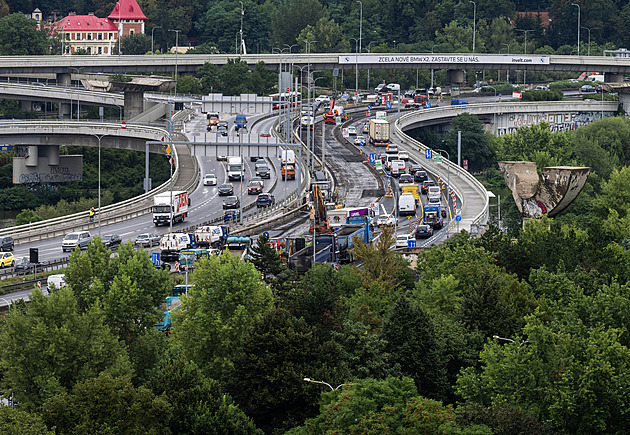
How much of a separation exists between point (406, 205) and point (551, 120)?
79.7m

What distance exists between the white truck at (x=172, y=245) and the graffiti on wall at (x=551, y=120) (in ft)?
308

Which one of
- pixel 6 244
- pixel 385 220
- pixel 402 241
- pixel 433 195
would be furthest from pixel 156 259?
pixel 433 195

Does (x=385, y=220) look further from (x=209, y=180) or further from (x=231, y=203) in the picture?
(x=209, y=180)

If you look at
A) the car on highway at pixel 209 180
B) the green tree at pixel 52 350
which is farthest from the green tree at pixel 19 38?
the green tree at pixel 52 350

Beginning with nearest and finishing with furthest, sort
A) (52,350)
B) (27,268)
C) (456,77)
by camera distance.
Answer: (52,350) < (27,268) < (456,77)

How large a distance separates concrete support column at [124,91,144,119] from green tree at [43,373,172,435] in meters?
117

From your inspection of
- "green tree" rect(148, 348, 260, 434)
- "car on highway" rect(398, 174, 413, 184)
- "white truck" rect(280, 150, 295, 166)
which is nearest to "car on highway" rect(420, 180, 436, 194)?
"car on highway" rect(398, 174, 413, 184)

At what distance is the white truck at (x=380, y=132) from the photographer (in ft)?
440

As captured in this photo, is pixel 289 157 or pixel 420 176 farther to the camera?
pixel 289 157

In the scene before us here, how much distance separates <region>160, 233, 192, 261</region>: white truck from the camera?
266 feet

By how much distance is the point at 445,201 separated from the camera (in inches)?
4171

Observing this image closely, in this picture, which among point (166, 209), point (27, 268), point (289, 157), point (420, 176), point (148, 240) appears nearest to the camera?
point (27, 268)

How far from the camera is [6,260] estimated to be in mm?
80062

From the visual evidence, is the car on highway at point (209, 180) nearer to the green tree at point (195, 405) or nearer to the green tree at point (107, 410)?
the green tree at point (195, 405)
